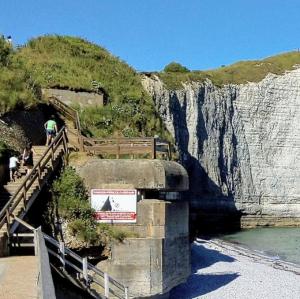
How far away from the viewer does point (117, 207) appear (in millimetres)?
16984

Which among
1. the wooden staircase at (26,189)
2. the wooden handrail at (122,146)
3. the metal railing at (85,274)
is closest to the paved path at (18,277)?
the wooden staircase at (26,189)

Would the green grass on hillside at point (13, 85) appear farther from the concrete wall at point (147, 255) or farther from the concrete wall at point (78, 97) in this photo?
the concrete wall at point (147, 255)

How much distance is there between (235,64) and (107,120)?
5066cm

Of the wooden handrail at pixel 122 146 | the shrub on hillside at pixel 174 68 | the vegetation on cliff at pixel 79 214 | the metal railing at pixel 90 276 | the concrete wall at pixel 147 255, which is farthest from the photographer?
the shrub on hillside at pixel 174 68

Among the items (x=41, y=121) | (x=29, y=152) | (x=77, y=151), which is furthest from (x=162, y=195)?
(x=41, y=121)

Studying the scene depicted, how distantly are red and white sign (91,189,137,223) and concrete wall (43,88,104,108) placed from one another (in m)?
10.9

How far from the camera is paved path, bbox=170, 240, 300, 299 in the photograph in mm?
21297

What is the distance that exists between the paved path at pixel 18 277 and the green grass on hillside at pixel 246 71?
154 ft

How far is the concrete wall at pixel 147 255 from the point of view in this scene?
54.6 feet

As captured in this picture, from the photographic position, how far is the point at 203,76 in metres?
62.8

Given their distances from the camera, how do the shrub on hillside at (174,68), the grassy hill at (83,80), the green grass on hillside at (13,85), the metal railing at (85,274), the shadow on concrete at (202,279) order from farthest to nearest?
the shrub on hillside at (174,68), the grassy hill at (83,80), the green grass on hillside at (13,85), the shadow on concrete at (202,279), the metal railing at (85,274)

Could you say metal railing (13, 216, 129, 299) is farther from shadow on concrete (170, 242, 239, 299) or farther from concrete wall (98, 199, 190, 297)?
shadow on concrete (170, 242, 239, 299)

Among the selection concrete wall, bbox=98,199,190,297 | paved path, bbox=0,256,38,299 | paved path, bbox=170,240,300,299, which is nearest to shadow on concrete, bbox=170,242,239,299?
paved path, bbox=170,240,300,299

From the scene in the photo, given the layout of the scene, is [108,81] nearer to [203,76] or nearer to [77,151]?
[77,151]
